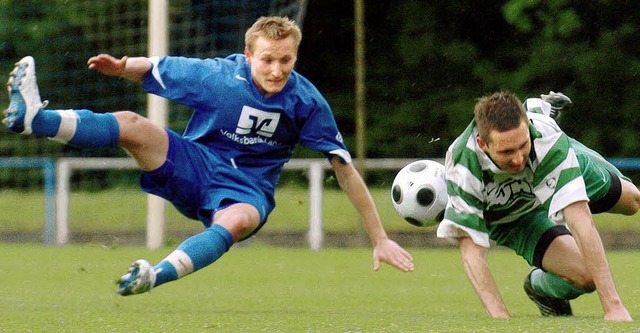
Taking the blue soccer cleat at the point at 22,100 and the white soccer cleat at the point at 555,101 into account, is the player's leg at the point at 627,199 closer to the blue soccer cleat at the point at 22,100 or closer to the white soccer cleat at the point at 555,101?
the white soccer cleat at the point at 555,101

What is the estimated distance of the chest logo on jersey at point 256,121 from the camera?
5.32m

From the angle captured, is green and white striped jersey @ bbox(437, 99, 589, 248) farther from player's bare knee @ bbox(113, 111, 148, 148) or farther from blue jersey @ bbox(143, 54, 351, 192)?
player's bare knee @ bbox(113, 111, 148, 148)

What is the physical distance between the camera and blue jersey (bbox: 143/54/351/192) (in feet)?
17.5

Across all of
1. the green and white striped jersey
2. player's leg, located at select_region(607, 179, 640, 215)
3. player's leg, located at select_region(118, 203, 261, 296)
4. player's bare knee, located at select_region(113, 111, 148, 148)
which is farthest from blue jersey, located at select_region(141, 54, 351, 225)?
player's leg, located at select_region(607, 179, 640, 215)

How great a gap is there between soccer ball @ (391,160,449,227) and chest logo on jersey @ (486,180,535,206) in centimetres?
36

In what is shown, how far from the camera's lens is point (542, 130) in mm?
4898

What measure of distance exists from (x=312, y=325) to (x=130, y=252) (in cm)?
585

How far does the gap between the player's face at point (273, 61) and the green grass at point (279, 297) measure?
99 cm

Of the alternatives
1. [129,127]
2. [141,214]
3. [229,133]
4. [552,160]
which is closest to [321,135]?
[229,133]

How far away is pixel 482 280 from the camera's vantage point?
489cm

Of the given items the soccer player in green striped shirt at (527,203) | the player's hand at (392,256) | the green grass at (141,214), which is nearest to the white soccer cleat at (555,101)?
the soccer player in green striped shirt at (527,203)

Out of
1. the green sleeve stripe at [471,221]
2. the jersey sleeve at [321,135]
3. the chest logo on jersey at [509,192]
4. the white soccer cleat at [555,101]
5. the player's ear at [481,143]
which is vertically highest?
the player's ear at [481,143]

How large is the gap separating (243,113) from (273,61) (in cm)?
26

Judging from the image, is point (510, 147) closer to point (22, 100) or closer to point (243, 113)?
point (243, 113)
